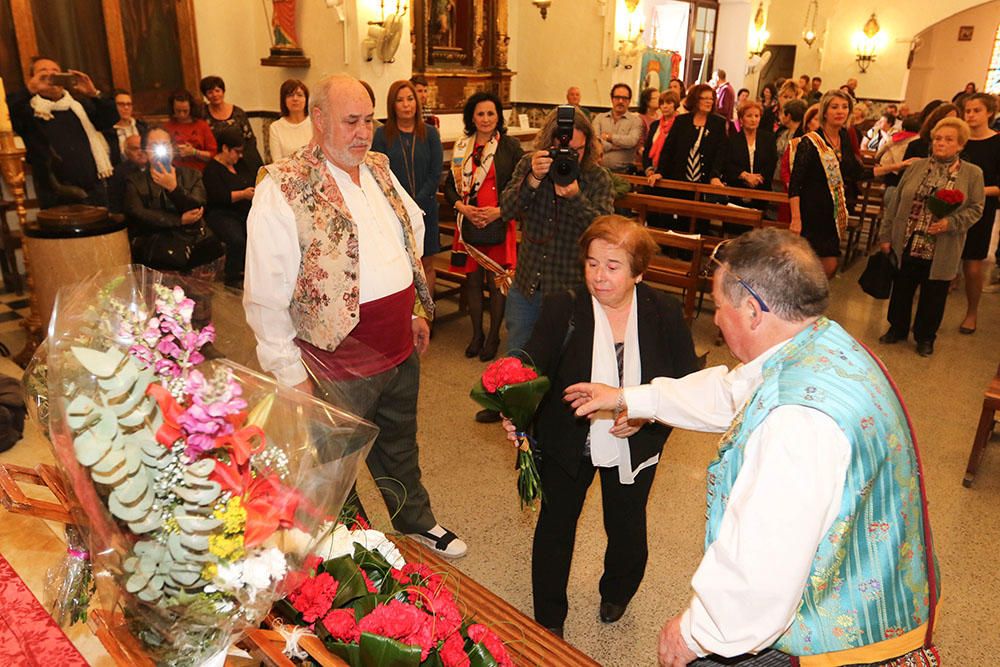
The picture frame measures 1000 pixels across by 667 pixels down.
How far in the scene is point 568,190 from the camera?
11.1ft

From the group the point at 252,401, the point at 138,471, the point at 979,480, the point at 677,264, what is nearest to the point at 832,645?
the point at 252,401

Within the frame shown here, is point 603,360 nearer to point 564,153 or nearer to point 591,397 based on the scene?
point 591,397

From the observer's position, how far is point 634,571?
8.83 feet

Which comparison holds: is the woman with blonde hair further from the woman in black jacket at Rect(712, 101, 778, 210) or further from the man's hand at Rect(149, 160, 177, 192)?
the man's hand at Rect(149, 160, 177, 192)

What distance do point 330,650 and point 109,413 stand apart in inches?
24.3

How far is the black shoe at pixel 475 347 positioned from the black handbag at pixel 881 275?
9.53 ft

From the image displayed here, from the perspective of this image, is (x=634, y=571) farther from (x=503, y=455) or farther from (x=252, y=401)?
(x=252, y=401)

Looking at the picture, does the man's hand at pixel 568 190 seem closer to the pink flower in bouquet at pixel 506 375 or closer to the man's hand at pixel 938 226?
the pink flower in bouquet at pixel 506 375

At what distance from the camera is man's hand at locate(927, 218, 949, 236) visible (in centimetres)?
498

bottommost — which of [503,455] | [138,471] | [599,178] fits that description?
[503,455]

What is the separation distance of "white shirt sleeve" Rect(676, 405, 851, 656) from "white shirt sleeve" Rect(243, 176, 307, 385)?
4.66 feet

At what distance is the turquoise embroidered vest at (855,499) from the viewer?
135 centimetres

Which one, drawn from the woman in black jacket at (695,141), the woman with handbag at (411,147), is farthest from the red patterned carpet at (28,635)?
the woman in black jacket at (695,141)

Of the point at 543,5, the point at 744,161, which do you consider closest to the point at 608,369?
the point at 744,161
